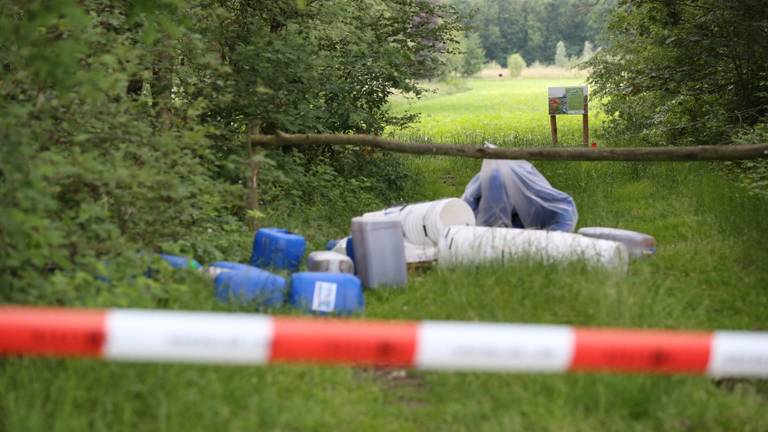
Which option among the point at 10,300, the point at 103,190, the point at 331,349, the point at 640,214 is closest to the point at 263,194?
the point at 640,214

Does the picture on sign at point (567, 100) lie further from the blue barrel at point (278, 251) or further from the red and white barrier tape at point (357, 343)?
the red and white barrier tape at point (357, 343)

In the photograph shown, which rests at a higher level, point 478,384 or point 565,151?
point 565,151

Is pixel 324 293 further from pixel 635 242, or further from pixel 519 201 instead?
pixel 519 201

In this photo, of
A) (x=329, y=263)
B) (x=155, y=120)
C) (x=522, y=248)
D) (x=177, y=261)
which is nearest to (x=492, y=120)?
(x=155, y=120)

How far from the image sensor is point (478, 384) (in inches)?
185

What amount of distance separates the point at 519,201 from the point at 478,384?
482cm

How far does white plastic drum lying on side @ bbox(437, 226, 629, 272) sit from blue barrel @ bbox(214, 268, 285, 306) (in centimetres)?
151

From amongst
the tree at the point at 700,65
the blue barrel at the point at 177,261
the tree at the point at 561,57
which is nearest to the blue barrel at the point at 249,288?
the blue barrel at the point at 177,261

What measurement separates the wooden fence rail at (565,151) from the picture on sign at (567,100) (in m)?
9.55

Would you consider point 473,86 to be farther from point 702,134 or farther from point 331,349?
point 331,349

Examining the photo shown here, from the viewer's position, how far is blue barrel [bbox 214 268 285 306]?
5.96 m

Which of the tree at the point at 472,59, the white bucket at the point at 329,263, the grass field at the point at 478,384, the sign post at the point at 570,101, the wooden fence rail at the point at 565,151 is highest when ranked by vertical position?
the tree at the point at 472,59

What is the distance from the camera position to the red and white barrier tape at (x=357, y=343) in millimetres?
3090

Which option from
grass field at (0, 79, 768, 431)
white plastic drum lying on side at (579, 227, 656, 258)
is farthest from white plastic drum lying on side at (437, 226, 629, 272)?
white plastic drum lying on side at (579, 227, 656, 258)
